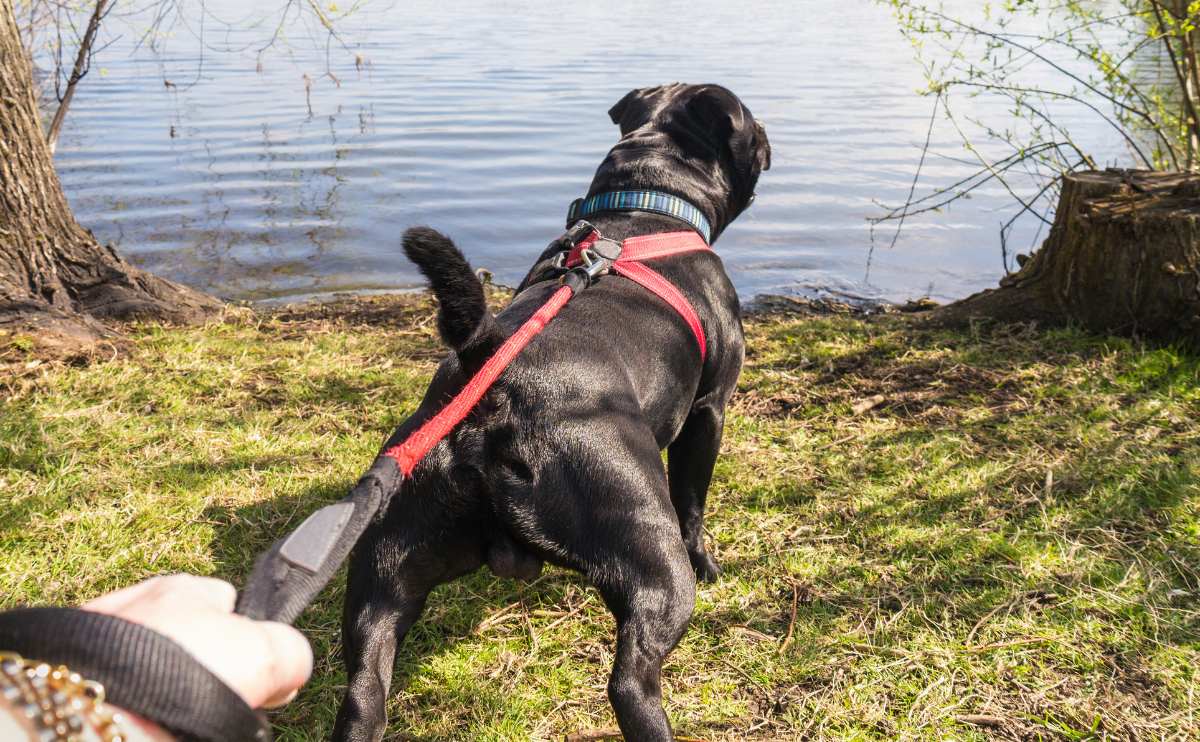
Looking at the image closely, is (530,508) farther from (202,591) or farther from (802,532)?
(802,532)

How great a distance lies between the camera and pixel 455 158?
447 inches

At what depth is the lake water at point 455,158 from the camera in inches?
326

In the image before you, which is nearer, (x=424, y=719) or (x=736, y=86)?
(x=424, y=719)

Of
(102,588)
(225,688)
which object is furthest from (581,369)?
(102,588)

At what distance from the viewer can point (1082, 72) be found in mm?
14492

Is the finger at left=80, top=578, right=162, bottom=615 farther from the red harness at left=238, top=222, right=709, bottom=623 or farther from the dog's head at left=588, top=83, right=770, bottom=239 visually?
the dog's head at left=588, top=83, right=770, bottom=239

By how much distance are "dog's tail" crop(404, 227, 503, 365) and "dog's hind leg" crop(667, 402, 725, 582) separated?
1295 millimetres

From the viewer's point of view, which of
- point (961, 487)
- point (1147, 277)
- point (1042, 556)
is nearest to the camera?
point (1042, 556)

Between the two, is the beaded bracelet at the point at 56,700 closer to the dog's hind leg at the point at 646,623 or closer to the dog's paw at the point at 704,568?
the dog's hind leg at the point at 646,623

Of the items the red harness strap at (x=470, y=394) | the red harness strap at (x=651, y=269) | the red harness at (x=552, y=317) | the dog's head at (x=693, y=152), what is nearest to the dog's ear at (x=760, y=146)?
the dog's head at (x=693, y=152)

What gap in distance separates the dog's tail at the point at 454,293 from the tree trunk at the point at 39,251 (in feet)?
11.2

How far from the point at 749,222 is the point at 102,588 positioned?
7575mm

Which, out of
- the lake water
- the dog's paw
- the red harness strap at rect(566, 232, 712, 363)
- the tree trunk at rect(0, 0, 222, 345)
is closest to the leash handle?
the red harness strap at rect(566, 232, 712, 363)

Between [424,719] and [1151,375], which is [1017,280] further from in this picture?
[424,719]
